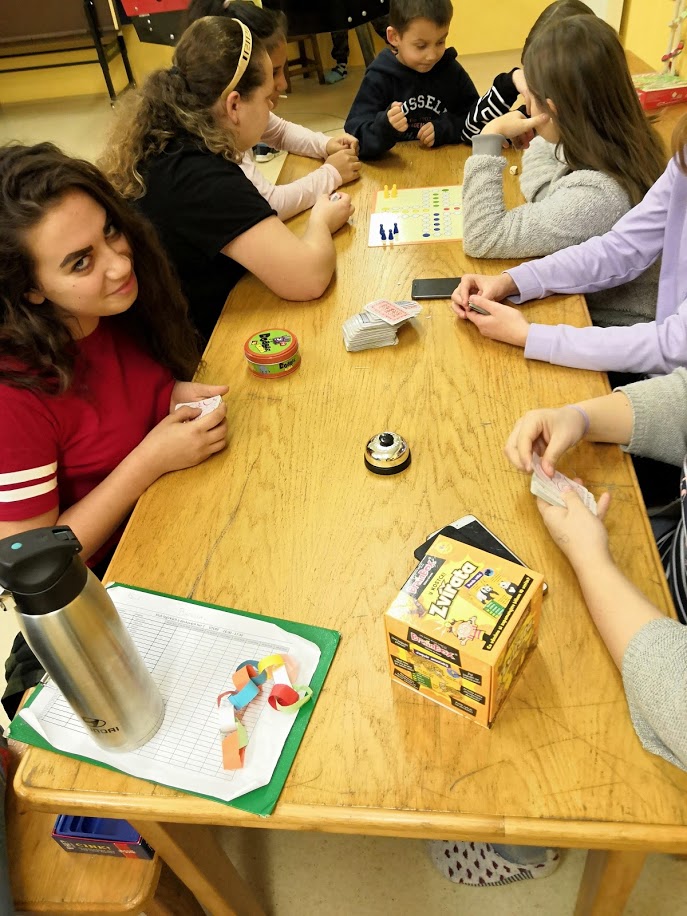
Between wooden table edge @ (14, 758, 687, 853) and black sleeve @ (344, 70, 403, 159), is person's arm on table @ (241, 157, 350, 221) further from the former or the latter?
wooden table edge @ (14, 758, 687, 853)

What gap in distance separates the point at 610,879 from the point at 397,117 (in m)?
1.79

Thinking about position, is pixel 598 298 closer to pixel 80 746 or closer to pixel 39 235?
pixel 39 235

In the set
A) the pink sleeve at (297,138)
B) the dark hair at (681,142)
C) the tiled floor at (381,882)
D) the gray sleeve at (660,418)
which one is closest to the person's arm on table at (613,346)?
the gray sleeve at (660,418)

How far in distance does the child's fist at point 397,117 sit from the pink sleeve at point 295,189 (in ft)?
0.78

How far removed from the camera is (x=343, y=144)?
187 centimetres

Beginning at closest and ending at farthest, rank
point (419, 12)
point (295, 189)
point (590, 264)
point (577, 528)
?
point (577, 528) → point (590, 264) → point (295, 189) → point (419, 12)

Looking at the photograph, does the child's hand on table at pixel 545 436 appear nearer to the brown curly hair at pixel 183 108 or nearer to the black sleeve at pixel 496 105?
the brown curly hair at pixel 183 108

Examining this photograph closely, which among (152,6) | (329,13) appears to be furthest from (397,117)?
(152,6)

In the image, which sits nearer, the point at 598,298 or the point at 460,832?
the point at 460,832

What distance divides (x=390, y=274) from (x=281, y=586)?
A: 32.3 inches

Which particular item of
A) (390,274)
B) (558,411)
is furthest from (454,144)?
(558,411)

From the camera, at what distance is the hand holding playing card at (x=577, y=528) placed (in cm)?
76

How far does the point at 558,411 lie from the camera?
35.9 inches

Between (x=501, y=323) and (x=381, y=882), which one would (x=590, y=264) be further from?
(x=381, y=882)
